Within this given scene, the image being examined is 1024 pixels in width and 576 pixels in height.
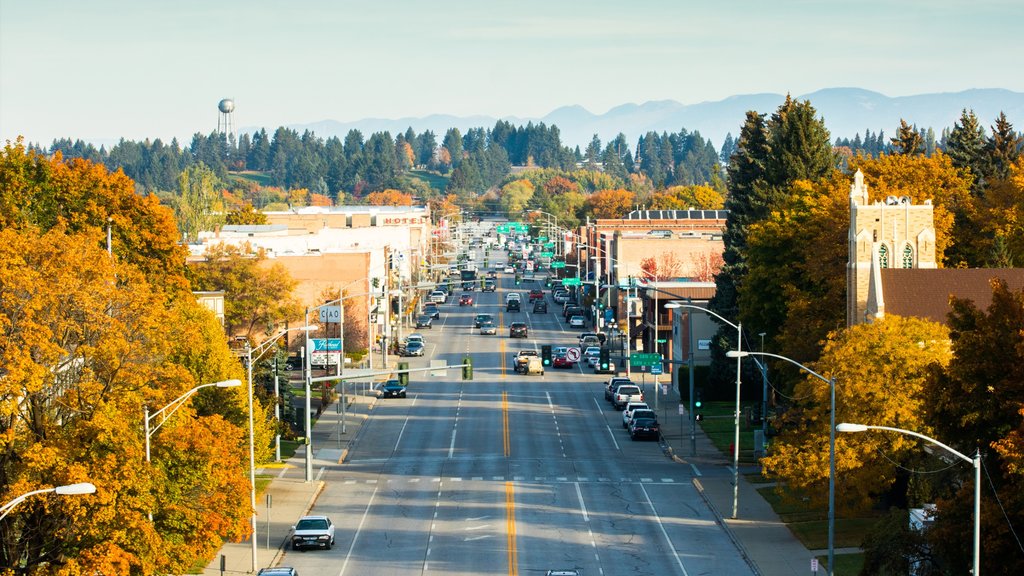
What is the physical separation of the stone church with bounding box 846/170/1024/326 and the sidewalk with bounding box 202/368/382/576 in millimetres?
25383

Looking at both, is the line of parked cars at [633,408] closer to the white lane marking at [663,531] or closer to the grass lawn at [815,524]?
the white lane marking at [663,531]

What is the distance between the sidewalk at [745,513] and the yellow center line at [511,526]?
7905mm

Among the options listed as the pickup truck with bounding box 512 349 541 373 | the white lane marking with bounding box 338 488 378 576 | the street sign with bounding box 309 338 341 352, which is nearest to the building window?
the white lane marking with bounding box 338 488 378 576

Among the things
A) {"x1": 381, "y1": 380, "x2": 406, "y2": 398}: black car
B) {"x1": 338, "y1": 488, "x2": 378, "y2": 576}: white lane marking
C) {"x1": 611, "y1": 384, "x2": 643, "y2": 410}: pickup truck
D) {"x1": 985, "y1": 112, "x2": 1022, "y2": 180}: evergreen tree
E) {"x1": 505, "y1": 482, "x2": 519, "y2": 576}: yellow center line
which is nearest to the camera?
{"x1": 505, "y1": 482, "x2": 519, "y2": 576}: yellow center line

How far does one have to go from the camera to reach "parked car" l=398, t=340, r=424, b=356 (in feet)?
396

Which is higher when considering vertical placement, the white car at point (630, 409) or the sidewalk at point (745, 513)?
the white car at point (630, 409)

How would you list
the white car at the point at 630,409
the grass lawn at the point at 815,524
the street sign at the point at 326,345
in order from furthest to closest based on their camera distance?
the street sign at the point at 326,345, the white car at the point at 630,409, the grass lawn at the point at 815,524

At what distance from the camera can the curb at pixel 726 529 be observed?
177 ft

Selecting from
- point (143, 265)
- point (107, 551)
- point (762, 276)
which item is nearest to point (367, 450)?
point (143, 265)

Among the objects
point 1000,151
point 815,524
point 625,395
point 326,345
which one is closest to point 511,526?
point 815,524

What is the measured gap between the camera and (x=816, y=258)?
81875 millimetres

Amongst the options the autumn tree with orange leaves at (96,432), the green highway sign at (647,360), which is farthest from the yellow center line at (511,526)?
the green highway sign at (647,360)

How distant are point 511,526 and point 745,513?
9.68 m

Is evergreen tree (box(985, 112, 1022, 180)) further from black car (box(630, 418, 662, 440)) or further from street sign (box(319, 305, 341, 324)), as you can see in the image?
street sign (box(319, 305, 341, 324))
